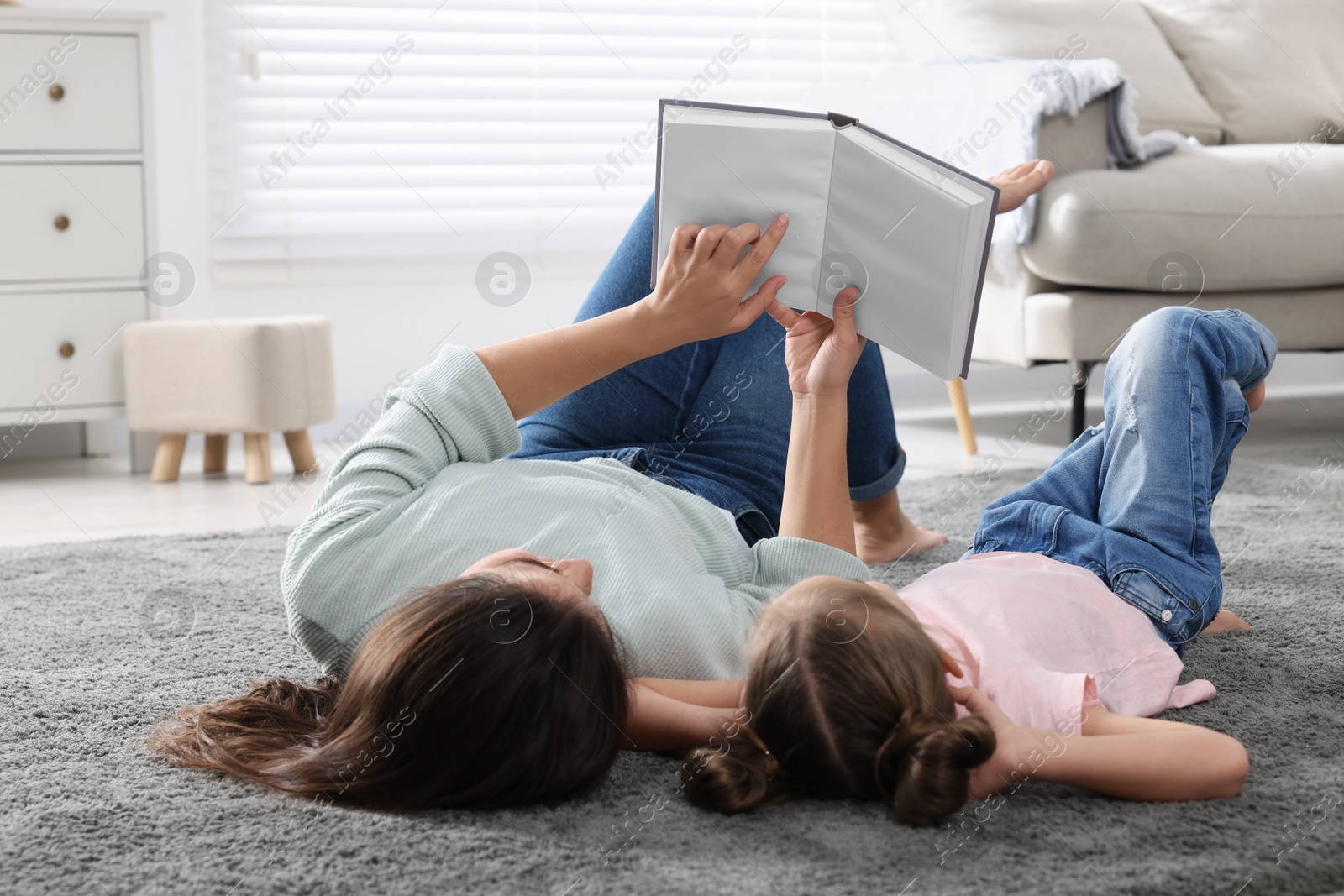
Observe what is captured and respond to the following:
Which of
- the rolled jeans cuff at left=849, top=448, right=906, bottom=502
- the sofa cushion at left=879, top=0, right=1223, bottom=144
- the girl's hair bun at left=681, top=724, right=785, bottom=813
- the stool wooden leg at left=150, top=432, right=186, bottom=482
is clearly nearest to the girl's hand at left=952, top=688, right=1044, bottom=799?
the girl's hair bun at left=681, top=724, right=785, bottom=813

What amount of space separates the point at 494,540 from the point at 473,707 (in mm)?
173

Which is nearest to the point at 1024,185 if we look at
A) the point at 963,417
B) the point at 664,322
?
the point at 664,322

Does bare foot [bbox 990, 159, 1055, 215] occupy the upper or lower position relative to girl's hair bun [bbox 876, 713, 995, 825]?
upper

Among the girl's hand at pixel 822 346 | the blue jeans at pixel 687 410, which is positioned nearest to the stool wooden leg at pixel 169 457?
the blue jeans at pixel 687 410

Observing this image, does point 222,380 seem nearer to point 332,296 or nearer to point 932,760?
point 332,296

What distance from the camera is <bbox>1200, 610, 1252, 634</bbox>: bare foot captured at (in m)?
1.10

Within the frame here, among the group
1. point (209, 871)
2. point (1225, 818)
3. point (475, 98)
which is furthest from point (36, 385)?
point (1225, 818)

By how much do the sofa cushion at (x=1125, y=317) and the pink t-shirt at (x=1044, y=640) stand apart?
3.56 feet

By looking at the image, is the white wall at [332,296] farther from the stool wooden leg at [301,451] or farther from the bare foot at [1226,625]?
the bare foot at [1226,625]

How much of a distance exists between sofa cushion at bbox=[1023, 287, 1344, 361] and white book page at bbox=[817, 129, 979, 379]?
1.15 m

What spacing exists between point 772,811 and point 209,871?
1.01 feet

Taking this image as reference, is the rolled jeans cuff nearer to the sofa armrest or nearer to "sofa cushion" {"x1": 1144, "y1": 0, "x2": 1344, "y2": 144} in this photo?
the sofa armrest

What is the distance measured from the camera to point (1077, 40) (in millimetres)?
2344

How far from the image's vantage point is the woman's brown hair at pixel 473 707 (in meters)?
0.66
